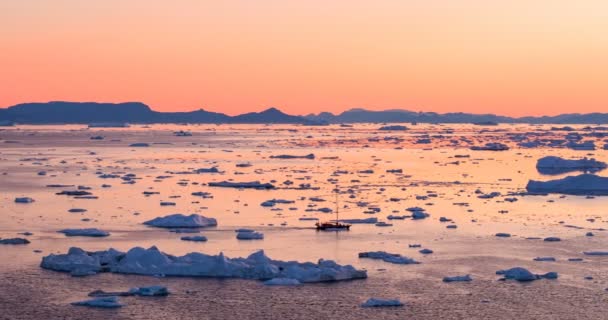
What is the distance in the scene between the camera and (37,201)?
32.9m

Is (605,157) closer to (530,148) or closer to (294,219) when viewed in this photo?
(530,148)

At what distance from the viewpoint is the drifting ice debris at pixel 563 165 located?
48.9 metres

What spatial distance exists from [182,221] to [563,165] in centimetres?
2734

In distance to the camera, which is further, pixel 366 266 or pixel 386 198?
pixel 386 198

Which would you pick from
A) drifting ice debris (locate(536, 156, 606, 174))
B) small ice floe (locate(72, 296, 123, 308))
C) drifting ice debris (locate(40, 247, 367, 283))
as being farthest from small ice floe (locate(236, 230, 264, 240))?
drifting ice debris (locate(536, 156, 606, 174))

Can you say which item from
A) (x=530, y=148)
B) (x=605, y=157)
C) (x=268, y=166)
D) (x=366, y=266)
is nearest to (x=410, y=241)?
(x=366, y=266)

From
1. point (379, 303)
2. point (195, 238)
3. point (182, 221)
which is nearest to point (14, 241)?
point (195, 238)

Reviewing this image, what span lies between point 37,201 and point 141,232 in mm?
8447

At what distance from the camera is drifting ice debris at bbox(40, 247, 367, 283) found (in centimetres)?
1995

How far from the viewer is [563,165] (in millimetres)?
49125

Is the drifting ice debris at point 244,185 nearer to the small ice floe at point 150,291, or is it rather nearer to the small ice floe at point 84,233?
the small ice floe at point 84,233

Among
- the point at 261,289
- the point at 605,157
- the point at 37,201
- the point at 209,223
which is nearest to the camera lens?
the point at 261,289

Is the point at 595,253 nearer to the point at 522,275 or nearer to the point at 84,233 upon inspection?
the point at 522,275

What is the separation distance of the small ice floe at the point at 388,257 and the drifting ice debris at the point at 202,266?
1.81 meters
